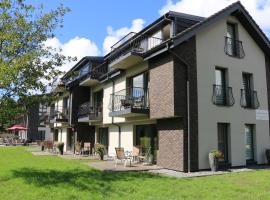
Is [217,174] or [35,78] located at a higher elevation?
[35,78]

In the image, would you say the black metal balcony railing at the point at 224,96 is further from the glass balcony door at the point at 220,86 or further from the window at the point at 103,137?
the window at the point at 103,137

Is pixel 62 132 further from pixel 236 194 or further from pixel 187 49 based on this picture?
pixel 236 194

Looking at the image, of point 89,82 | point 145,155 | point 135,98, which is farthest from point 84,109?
point 145,155

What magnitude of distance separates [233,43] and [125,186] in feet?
38.0

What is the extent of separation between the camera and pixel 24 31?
40.0 ft

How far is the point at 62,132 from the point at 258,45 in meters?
23.8

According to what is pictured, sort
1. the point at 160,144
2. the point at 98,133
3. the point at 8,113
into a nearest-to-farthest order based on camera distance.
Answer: the point at 8,113 < the point at 160,144 < the point at 98,133

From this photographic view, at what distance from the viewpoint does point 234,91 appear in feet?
55.6

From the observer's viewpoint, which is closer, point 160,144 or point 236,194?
point 236,194

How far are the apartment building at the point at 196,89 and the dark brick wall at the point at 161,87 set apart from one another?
5 centimetres

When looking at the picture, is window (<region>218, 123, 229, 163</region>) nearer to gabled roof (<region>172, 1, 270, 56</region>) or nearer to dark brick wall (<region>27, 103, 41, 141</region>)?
gabled roof (<region>172, 1, 270, 56</region>)

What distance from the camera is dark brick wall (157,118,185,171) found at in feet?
47.6

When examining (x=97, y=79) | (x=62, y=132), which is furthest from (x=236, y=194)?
(x=62, y=132)

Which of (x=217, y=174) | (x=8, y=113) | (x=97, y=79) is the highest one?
(x=97, y=79)
